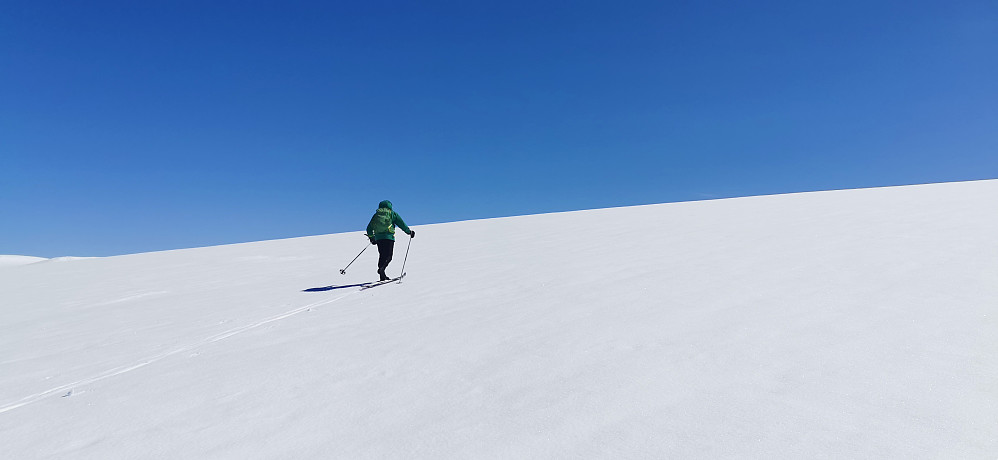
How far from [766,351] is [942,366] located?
919mm

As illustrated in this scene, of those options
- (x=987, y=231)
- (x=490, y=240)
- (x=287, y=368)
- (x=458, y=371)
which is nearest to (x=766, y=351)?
(x=458, y=371)

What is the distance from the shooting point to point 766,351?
3291 mm

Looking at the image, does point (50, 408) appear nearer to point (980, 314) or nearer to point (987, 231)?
point (980, 314)

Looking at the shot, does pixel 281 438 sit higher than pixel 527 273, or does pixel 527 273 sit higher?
pixel 527 273

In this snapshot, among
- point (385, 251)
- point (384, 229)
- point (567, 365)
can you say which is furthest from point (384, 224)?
point (567, 365)

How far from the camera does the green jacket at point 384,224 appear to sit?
360 inches

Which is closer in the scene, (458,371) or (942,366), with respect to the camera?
(942,366)

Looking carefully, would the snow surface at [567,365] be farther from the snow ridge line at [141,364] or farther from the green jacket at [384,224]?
the green jacket at [384,224]

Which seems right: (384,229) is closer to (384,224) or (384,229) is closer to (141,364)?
(384,224)

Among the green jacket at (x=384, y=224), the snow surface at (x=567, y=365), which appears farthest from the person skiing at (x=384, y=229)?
the snow surface at (x=567, y=365)

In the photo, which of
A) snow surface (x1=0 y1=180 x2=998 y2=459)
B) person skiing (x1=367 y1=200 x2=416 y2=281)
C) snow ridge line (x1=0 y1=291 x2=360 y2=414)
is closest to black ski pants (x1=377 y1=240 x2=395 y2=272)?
person skiing (x1=367 y1=200 x2=416 y2=281)

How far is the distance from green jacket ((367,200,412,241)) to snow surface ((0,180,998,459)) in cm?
171

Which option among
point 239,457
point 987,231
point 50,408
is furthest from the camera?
point 987,231

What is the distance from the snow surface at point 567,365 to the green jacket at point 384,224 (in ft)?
5.60
